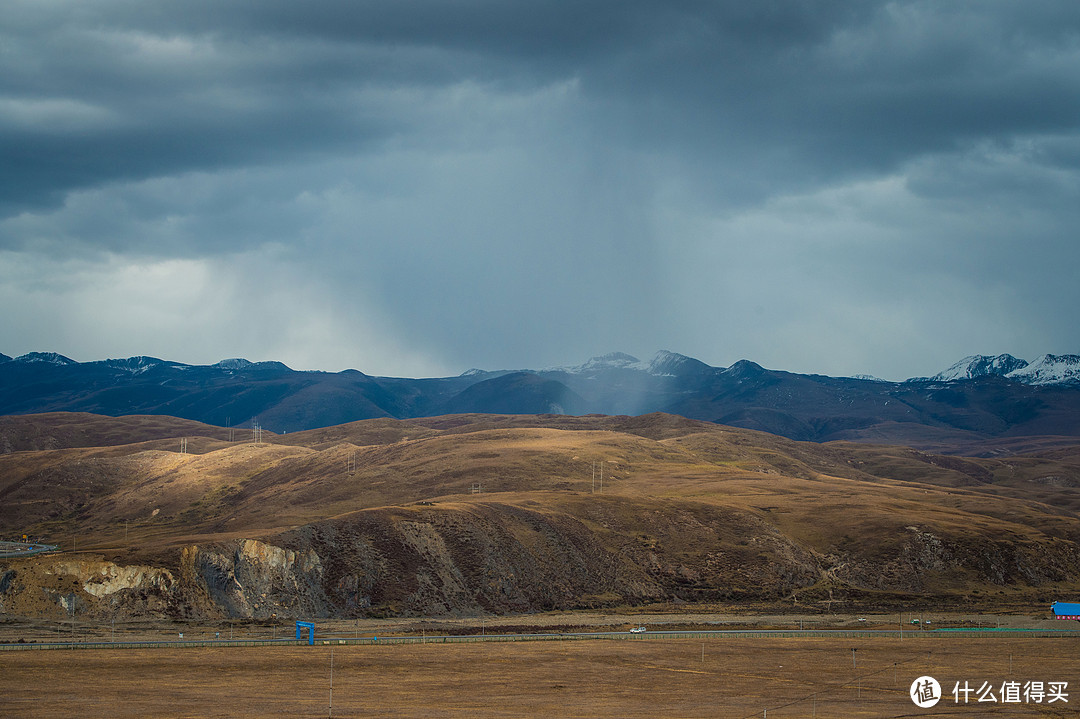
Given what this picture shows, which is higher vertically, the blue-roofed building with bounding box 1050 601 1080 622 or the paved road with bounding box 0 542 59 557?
the paved road with bounding box 0 542 59 557

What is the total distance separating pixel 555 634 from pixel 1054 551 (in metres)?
91.7

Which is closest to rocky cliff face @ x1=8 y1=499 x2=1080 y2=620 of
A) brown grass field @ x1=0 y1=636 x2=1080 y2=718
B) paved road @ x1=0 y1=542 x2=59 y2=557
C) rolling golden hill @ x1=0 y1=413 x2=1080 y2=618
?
rolling golden hill @ x1=0 y1=413 x2=1080 y2=618

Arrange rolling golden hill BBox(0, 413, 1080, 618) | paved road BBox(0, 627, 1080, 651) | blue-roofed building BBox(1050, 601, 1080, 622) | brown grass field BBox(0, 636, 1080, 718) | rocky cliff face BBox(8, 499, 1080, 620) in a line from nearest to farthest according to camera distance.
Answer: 1. brown grass field BBox(0, 636, 1080, 718)
2. paved road BBox(0, 627, 1080, 651)
3. rocky cliff face BBox(8, 499, 1080, 620)
4. rolling golden hill BBox(0, 413, 1080, 618)
5. blue-roofed building BBox(1050, 601, 1080, 622)

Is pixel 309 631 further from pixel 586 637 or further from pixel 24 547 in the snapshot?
pixel 24 547

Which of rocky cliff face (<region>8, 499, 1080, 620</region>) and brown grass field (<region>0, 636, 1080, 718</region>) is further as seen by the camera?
rocky cliff face (<region>8, 499, 1080, 620</region>)

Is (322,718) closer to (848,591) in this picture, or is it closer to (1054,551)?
(848,591)

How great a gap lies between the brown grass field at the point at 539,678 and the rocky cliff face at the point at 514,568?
2446cm

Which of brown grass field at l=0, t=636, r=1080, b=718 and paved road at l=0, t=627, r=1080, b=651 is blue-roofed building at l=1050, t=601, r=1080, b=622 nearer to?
paved road at l=0, t=627, r=1080, b=651

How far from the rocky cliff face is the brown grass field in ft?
80.2

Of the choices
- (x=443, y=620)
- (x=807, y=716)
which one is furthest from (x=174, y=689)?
(x=443, y=620)

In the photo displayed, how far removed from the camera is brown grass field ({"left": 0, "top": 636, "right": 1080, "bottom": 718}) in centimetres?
6199

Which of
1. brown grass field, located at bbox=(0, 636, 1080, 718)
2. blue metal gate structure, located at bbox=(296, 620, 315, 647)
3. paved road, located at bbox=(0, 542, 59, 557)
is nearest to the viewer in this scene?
brown grass field, located at bbox=(0, 636, 1080, 718)

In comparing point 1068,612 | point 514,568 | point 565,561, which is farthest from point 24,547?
point 1068,612

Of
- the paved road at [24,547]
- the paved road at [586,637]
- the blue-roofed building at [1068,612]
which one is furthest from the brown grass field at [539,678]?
the paved road at [24,547]
